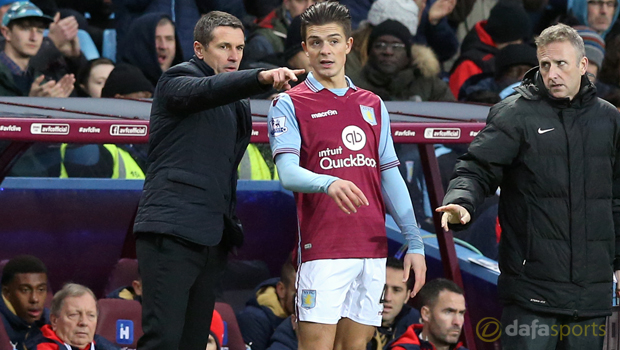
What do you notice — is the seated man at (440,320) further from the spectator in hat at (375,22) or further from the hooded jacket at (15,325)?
the spectator in hat at (375,22)

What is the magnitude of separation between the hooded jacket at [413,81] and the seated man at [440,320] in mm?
2529

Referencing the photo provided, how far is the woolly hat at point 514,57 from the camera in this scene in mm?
9555

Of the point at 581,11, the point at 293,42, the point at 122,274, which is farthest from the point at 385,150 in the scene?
the point at 581,11

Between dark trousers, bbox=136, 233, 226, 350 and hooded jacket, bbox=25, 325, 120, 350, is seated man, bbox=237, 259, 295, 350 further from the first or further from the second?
dark trousers, bbox=136, 233, 226, 350

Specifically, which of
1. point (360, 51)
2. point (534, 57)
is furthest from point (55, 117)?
point (534, 57)

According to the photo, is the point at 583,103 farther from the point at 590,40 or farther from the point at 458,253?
the point at 590,40

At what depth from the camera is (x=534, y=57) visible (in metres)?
9.51

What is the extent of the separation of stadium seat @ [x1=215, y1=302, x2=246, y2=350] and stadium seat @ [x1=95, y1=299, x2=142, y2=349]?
0.56m

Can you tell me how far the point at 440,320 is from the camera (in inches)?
259

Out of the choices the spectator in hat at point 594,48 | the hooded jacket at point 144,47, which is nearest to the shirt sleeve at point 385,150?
the hooded jacket at point 144,47

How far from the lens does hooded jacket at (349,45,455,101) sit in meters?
8.79

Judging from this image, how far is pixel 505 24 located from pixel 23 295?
580 centimetres

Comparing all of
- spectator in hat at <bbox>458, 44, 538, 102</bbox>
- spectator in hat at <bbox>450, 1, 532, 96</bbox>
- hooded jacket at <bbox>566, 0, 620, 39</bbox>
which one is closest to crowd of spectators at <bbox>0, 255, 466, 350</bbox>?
spectator in hat at <bbox>458, 44, 538, 102</bbox>

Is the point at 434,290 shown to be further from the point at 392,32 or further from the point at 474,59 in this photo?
the point at 474,59
